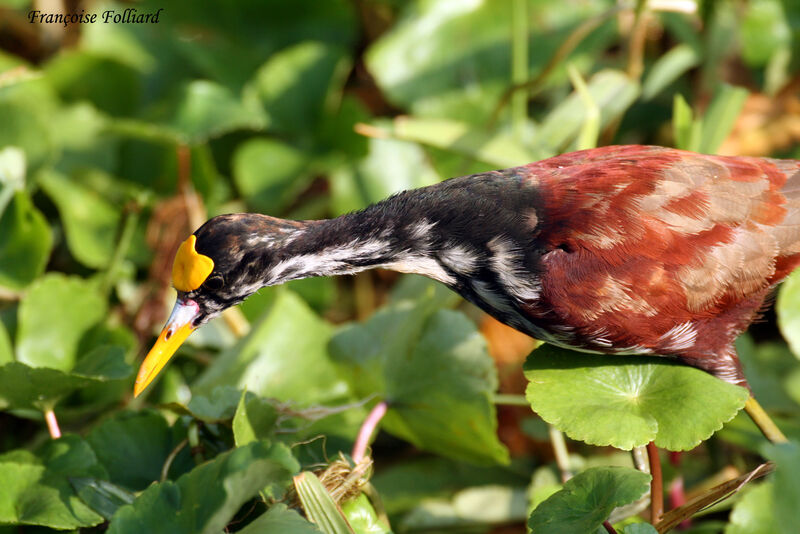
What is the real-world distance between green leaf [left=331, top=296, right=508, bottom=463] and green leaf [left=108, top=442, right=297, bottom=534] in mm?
796

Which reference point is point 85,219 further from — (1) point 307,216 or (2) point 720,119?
(2) point 720,119

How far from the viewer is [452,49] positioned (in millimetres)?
4023

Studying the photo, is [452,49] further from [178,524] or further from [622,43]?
[178,524]

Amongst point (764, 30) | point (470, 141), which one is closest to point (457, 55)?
point (470, 141)

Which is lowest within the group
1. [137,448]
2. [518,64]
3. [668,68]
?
[137,448]

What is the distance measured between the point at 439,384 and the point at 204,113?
6.13 ft

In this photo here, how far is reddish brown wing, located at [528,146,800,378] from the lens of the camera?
7.39ft

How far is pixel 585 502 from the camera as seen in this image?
6.42 feet

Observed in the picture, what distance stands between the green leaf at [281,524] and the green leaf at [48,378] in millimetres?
769

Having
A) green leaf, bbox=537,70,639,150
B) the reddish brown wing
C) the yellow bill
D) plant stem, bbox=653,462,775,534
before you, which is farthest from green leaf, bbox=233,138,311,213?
plant stem, bbox=653,462,775,534

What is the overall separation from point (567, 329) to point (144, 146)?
8.20 ft

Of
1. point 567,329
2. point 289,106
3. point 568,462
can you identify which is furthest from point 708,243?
point 289,106

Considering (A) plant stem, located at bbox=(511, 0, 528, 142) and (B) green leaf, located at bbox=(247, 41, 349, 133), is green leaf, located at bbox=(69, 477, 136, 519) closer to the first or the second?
(A) plant stem, located at bbox=(511, 0, 528, 142)

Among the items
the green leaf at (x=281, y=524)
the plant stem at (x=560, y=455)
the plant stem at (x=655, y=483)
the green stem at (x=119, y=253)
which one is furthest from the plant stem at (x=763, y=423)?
the green stem at (x=119, y=253)
